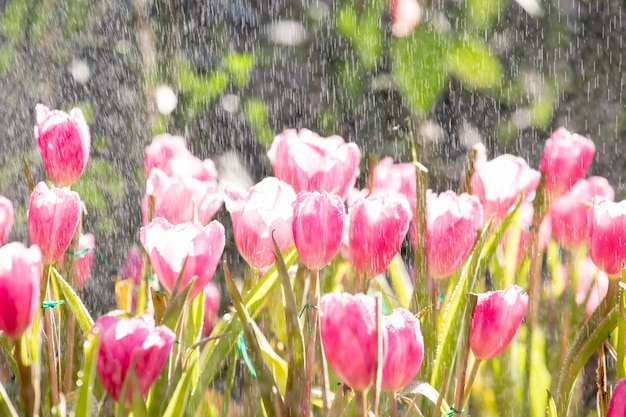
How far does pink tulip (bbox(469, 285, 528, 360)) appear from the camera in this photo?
1.88ft

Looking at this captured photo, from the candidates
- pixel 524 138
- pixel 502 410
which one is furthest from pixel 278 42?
pixel 502 410

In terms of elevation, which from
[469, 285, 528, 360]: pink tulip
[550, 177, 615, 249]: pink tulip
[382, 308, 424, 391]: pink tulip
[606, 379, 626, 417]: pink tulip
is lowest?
[550, 177, 615, 249]: pink tulip

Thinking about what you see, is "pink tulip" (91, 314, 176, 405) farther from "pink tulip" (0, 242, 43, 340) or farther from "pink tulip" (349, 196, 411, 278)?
"pink tulip" (349, 196, 411, 278)

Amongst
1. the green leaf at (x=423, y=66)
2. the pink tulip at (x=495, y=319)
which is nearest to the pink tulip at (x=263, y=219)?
the pink tulip at (x=495, y=319)

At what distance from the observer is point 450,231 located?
0.68 m

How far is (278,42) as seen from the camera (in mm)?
1447

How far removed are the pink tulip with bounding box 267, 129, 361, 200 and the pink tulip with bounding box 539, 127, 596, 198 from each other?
0.75ft

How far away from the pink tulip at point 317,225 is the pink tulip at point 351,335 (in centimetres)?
9

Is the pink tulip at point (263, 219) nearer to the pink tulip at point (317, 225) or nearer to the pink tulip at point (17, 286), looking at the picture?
the pink tulip at point (317, 225)

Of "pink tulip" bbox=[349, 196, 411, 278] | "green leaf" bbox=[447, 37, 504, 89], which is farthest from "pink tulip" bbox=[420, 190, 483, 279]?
"green leaf" bbox=[447, 37, 504, 89]

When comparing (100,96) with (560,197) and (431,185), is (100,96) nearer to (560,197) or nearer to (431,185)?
(431,185)

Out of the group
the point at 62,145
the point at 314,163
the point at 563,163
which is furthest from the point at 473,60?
the point at 62,145

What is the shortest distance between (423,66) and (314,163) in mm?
402

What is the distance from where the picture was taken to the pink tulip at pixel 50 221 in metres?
0.60
